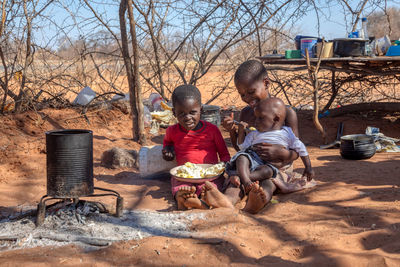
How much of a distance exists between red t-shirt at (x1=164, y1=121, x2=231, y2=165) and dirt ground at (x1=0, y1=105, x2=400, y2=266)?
47cm

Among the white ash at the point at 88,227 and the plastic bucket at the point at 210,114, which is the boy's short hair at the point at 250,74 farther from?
the plastic bucket at the point at 210,114

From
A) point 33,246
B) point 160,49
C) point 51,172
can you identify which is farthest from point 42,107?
point 33,246

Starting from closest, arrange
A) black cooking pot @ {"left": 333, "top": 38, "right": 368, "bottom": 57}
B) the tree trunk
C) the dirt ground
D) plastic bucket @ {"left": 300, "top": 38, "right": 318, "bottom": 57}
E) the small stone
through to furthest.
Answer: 1. the dirt ground
2. the small stone
3. black cooking pot @ {"left": 333, "top": 38, "right": 368, "bottom": 57}
4. the tree trunk
5. plastic bucket @ {"left": 300, "top": 38, "right": 318, "bottom": 57}

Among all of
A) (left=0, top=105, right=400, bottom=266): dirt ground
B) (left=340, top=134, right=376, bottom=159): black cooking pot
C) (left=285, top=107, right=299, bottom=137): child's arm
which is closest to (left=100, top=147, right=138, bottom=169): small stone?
(left=0, top=105, right=400, bottom=266): dirt ground

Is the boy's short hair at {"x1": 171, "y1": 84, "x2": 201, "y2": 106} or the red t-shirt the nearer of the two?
the boy's short hair at {"x1": 171, "y1": 84, "x2": 201, "y2": 106}

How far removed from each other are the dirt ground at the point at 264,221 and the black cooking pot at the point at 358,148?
113 mm

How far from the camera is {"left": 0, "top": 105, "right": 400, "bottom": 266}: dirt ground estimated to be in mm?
2344

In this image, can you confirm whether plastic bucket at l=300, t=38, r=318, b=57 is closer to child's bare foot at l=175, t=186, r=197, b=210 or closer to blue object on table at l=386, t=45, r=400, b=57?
blue object on table at l=386, t=45, r=400, b=57

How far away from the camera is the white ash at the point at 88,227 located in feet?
8.64

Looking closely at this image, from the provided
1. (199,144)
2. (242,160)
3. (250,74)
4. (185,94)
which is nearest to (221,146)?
(199,144)

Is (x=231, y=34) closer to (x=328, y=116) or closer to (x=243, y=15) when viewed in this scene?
(x=243, y=15)

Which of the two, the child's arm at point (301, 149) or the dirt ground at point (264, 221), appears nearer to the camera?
the dirt ground at point (264, 221)

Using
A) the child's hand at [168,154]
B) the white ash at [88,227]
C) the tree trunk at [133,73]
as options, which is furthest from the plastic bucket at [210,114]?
the white ash at [88,227]

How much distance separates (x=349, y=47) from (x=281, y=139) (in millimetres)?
2584
